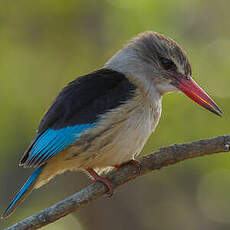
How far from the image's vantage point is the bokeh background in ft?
19.1

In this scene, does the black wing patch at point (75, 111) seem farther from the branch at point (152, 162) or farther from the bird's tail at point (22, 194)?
the branch at point (152, 162)

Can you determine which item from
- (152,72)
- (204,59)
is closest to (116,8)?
(204,59)

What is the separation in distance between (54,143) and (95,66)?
2.61m

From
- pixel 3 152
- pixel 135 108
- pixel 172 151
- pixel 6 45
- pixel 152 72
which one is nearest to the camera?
pixel 172 151

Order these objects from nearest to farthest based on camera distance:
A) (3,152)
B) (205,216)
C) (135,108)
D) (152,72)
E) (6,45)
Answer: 1. (135,108)
2. (152,72)
3. (6,45)
4. (3,152)
5. (205,216)

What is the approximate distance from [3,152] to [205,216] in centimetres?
314

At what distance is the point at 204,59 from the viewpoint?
5.98 m

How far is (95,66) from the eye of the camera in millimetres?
6617

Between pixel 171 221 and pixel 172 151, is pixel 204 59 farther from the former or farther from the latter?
pixel 171 221

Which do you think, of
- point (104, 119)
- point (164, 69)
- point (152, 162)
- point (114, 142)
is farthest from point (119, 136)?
point (164, 69)

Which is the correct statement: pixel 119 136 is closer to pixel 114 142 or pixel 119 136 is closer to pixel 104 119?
pixel 114 142

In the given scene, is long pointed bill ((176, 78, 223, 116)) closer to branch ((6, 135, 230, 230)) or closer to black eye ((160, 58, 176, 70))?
black eye ((160, 58, 176, 70))

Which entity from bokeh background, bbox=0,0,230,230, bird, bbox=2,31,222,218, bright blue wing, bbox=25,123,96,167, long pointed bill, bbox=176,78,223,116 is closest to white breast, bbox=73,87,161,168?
bird, bbox=2,31,222,218

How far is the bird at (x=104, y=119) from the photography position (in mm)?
4109
